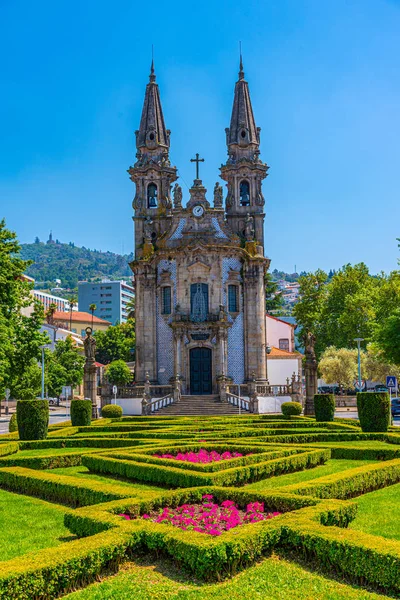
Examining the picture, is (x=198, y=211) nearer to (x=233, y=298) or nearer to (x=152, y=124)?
(x=233, y=298)

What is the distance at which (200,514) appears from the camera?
11.5 meters

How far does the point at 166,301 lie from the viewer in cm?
4978

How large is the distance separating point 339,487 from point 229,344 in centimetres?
3568

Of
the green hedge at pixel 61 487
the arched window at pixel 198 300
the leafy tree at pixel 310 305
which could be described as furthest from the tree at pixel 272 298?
the green hedge at pixel 61 487

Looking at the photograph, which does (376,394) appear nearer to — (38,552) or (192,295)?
(38,552)

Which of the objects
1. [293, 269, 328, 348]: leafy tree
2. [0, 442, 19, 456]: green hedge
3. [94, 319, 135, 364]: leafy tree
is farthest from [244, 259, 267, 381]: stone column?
[94, 319, 135, 364]: leafy tree

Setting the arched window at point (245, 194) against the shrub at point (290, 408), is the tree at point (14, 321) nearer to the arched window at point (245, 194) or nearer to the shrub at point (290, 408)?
the shrub at point (290, 408)

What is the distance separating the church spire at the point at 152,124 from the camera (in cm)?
5291

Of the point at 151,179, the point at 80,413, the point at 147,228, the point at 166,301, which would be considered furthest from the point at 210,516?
the point at 151,179

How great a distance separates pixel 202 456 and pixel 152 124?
1587 inches

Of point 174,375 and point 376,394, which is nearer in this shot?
point 376,394

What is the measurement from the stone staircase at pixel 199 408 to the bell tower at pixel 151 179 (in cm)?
1351

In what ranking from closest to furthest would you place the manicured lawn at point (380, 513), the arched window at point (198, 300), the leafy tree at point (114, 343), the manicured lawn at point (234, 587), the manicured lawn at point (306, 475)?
the manicured lawn at point (234, 587), the manicured lawn at point (380, 513), the manicured lawn at point (306, 475), the arched window at point (198, 300), the leafy tree at point (114, 343)

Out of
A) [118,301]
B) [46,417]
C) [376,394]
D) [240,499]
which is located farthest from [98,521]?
[118,301]
